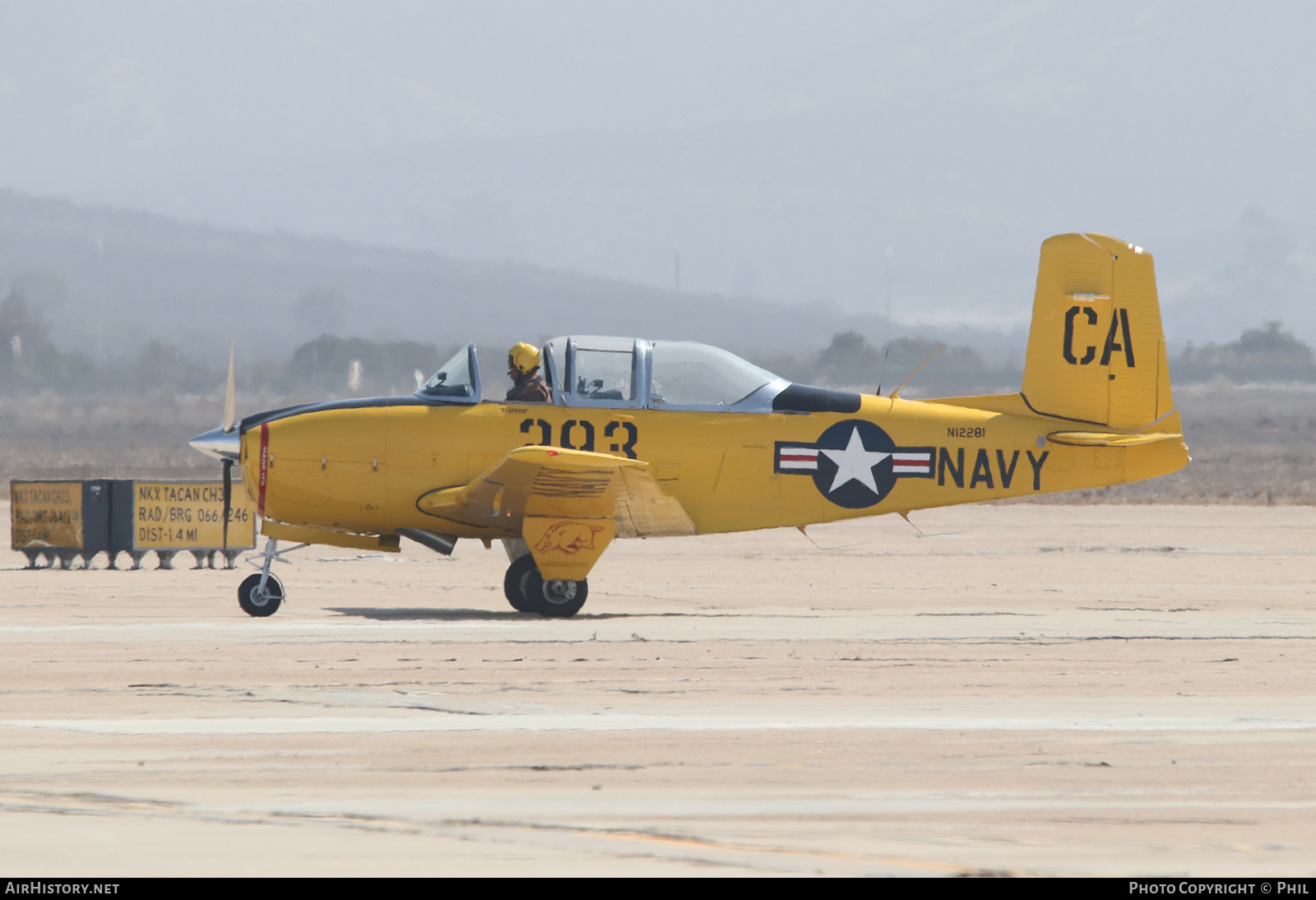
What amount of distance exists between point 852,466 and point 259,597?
526 centimetres

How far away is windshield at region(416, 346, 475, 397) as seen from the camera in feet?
43.1

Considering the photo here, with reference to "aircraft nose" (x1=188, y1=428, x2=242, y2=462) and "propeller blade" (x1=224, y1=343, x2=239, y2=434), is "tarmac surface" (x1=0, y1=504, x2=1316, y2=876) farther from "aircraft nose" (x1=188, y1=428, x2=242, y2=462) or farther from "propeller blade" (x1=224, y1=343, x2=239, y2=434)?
"propeller blade" (x1=224, y1=343, x2=239, y2=434)

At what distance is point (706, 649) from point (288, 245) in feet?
390

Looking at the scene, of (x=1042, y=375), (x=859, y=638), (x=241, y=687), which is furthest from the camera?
(x=1042, y=375)

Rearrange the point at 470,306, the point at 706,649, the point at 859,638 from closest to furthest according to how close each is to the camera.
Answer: the point at 706,649 < the point at 859,638 < the point at 470,306

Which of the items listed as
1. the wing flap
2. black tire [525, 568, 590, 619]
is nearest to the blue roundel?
the wing flap

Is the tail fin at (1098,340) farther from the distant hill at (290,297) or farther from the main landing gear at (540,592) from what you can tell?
the distant hill at (290,297)

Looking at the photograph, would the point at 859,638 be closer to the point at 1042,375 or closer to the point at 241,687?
the point at 1042,375

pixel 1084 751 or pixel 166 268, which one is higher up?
pixel 166 268

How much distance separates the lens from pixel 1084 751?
7055mm

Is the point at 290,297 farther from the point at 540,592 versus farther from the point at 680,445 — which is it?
the point at 680,445

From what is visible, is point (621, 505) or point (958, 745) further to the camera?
point (621, 505)

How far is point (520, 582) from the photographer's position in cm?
1323
